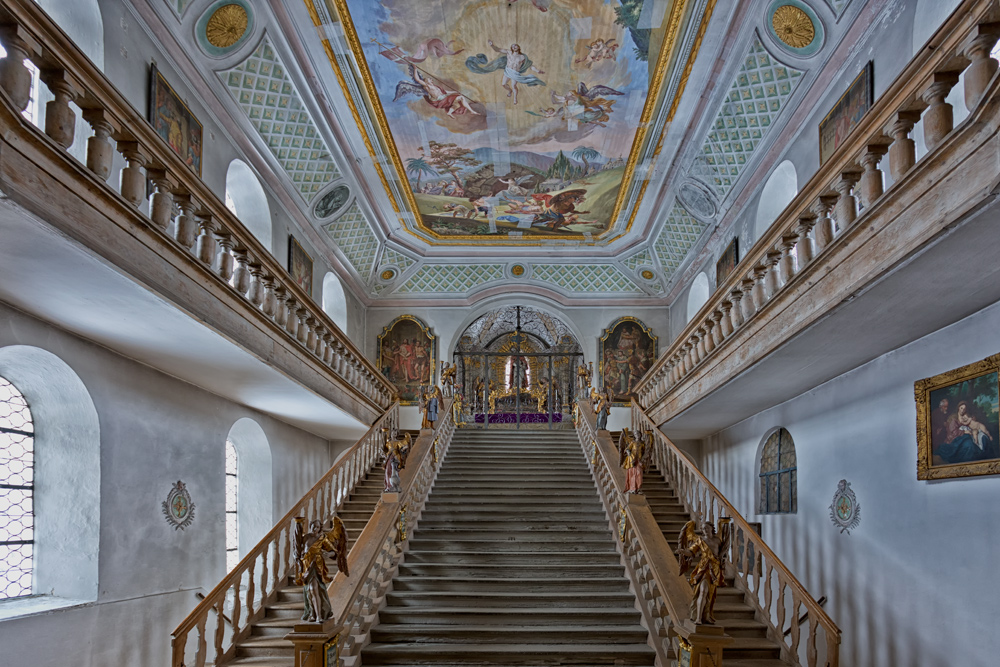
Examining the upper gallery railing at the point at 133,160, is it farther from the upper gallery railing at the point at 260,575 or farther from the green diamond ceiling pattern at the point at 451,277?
the green diamond ceiling pattern at the point at 451,277

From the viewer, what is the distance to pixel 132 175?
20.7 feet

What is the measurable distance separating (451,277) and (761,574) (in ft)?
39.4

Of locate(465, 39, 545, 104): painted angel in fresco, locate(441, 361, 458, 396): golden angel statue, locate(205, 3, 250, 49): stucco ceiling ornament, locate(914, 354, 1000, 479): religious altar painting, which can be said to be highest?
locate(465, 39, 545, 104): painted angel in fresco

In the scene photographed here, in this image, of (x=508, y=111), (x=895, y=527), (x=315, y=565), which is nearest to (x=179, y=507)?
(x=315, y=565)

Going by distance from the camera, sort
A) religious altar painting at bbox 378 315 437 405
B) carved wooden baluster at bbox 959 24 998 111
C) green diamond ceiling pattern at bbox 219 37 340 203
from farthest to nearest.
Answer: religious altar painting at bbox 378 315 437 405 < green diamond ceiling pattern at bbox 219 37 340 203 < carved wooden baluster at bbox 959 24 998 111

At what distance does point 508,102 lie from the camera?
12477 millimetres

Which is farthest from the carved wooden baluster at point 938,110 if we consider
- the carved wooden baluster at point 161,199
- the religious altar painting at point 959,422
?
the carved wooden baluster at point 161,199

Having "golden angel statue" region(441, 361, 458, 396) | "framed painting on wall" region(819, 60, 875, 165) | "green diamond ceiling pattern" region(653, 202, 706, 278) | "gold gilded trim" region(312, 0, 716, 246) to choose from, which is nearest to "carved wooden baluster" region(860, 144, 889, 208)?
"framed painting on wall" region(819, 60, 875, 165)

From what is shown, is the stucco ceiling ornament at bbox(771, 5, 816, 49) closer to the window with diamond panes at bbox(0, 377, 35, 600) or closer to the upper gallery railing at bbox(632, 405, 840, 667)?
the upper gallery railing at bbox(632, 405, 840, 667)

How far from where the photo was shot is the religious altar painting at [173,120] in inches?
359

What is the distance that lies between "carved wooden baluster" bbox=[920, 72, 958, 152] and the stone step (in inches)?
231

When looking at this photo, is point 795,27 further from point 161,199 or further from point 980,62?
point 161,199

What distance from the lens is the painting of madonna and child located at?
1044cm

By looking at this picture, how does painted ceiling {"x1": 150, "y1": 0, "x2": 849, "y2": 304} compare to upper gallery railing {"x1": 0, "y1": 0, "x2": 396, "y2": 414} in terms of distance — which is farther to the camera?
painted ceiling {"x1": 150, "y1": 0, "x2": 849, "y2": 304}
